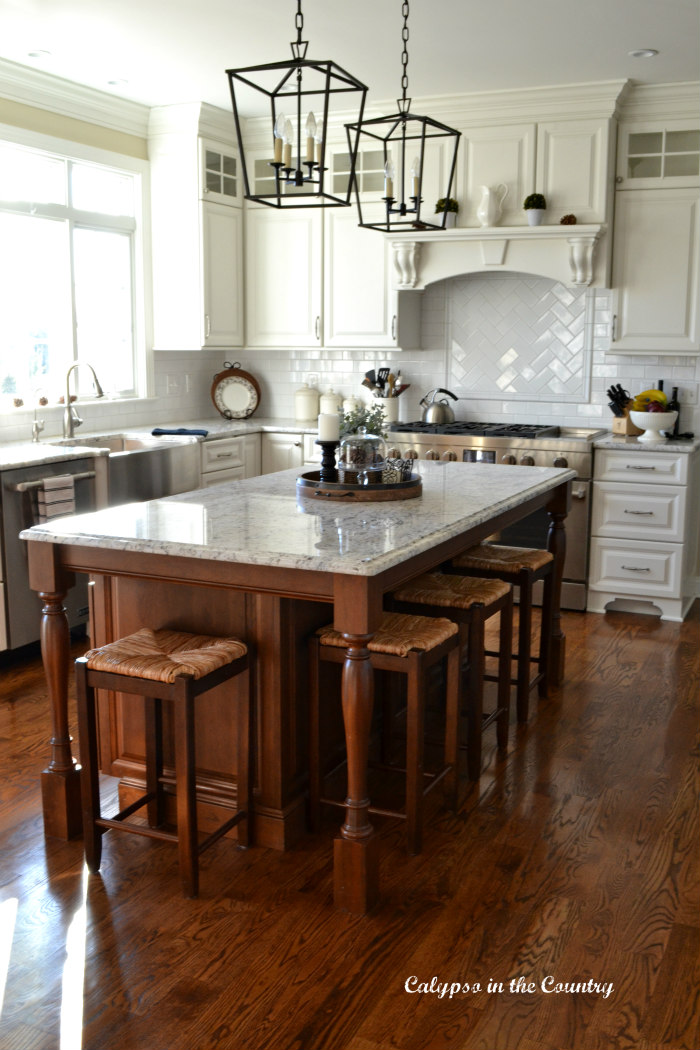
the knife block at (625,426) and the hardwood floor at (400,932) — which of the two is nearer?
the hardwood floor at (400,932)

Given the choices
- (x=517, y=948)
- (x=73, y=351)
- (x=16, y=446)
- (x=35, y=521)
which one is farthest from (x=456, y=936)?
(x=73, y=351)

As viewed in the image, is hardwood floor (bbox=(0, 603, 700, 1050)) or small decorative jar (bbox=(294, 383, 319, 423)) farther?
small decorative jar (bbox=(294, 383, 319, 423))

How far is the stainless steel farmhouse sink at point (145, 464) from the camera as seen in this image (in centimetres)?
524

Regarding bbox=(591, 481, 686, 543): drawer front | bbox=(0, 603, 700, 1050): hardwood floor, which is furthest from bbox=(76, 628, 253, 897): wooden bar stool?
bbox=(591, 481, 686, 543): drawer front

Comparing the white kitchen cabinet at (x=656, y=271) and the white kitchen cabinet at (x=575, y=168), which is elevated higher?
the white kitchen cabinet at (x=575, y=168)

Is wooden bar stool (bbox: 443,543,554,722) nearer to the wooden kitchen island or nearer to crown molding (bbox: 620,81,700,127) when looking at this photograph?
the wooden kitchen island

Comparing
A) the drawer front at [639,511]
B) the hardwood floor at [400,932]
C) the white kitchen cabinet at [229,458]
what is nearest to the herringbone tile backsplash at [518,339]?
the drawer front at [639,511]

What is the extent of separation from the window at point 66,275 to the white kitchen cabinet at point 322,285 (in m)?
0.82

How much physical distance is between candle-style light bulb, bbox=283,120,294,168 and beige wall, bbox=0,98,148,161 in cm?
306

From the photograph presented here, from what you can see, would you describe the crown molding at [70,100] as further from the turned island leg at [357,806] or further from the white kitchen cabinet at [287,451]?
the turned island leg at [357,806]

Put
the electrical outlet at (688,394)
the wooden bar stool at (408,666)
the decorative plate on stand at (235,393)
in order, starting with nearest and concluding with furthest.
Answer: the wooden bar stool at (408,666)
the electrical outlet at (688,394)
the decorative plate on stand at (235,393)

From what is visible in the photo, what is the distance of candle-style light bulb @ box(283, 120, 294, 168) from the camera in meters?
2.76

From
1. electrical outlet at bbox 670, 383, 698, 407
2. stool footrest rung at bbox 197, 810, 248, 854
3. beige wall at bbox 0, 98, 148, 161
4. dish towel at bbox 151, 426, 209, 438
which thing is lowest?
stool footrest rung at bbox 197, 810, 248, 854

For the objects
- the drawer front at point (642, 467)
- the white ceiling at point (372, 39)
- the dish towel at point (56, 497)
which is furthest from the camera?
the drawer front at point (642, 467)
